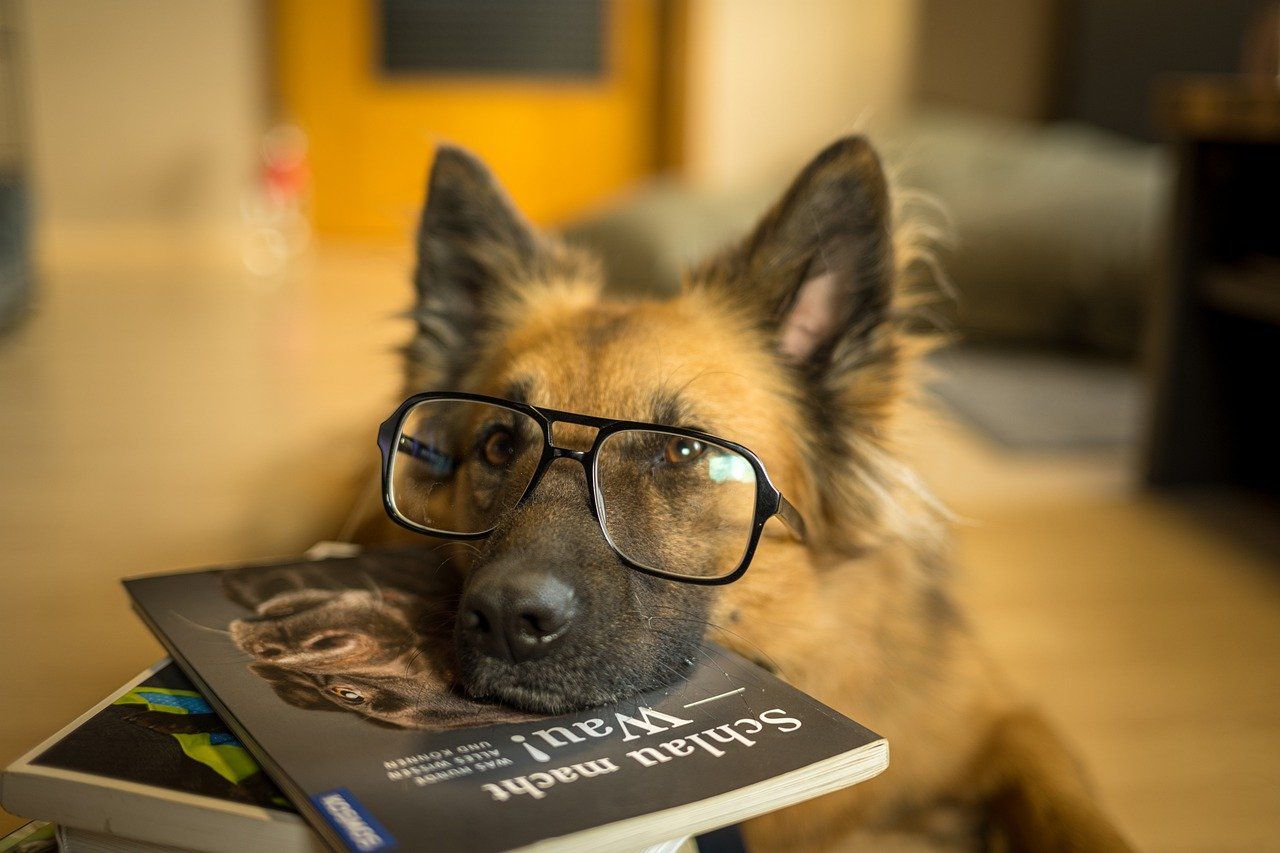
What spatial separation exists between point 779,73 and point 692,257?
591 centimetres

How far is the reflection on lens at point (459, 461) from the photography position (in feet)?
4.17

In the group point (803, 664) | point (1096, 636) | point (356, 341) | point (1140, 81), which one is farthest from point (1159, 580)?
point (1140, 81)

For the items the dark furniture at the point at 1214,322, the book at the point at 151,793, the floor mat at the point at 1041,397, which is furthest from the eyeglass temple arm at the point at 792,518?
the floor mat at the point at 1041,397

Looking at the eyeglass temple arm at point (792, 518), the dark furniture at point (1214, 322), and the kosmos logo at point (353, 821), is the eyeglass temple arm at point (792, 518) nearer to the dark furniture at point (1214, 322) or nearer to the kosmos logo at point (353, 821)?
the kosmos logo at point (353, 821)

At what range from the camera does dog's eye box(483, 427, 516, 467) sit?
4.31 ft

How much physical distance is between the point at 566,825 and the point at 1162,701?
1.37 meters

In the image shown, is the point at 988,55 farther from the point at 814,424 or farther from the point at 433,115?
the point at 814,424

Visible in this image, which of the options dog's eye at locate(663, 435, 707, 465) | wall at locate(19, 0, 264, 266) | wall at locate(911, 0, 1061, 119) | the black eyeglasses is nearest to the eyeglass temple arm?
the black eyeglasses

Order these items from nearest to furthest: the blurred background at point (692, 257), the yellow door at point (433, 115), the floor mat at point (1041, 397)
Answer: the blurred background at point (692, 257) → the floor mat at point (1041, 397) → the yellow door at point (433, 115)

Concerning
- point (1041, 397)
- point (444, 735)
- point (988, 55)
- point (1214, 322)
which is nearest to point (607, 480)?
point (444, 735)

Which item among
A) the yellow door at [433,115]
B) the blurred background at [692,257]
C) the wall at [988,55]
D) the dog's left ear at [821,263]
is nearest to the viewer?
the dog's left ear at [821,263]

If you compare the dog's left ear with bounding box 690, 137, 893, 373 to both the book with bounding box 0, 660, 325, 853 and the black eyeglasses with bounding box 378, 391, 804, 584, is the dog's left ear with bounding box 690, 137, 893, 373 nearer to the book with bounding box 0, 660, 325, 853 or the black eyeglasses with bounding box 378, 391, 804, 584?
the black eyeglasses with bounding box 378, 391, 804, 584

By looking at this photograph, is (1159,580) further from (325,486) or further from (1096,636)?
(325,486)

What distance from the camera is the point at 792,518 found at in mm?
1274
